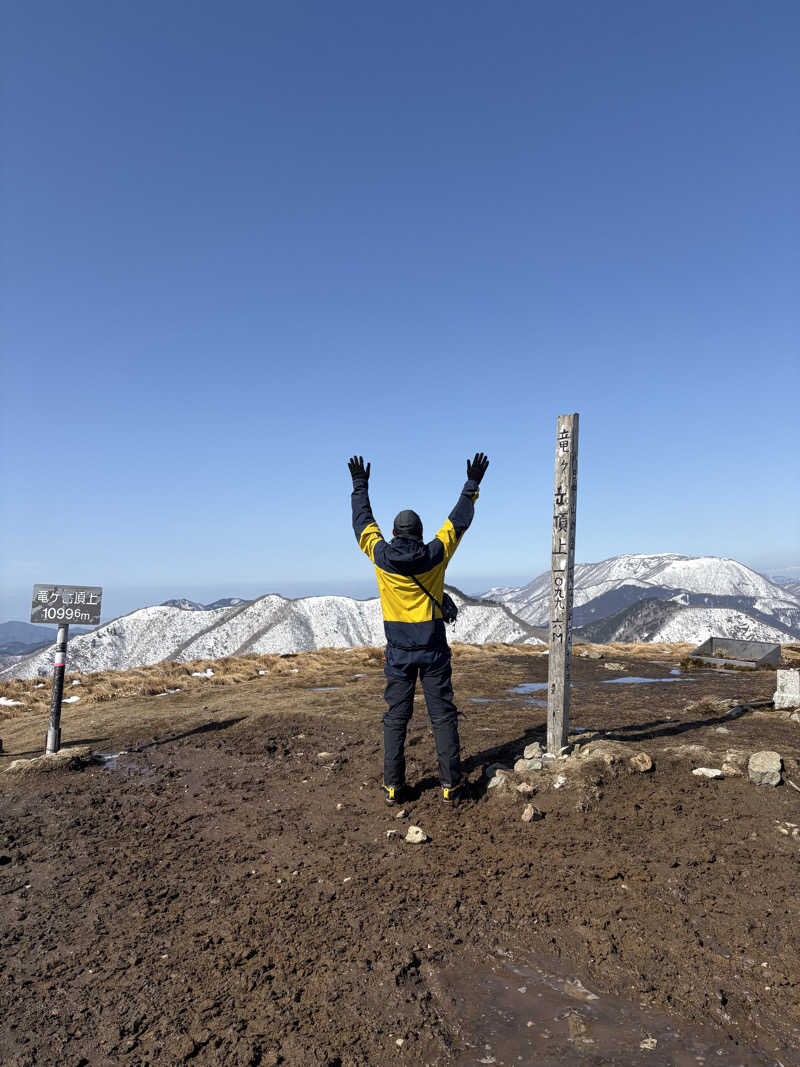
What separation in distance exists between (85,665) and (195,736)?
11717 centimetres

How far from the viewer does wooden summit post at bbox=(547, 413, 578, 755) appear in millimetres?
6879

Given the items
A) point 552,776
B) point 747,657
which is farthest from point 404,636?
point 747,657

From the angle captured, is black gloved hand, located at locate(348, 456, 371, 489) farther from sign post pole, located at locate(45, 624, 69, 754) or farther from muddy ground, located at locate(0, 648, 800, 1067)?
sign post pole, located at locate(45, 624, 69, 754)

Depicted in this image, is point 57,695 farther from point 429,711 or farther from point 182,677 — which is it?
point 182,677

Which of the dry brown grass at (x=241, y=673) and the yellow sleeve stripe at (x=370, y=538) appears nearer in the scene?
the yellow sleeve stripe at (x=370, y=538)

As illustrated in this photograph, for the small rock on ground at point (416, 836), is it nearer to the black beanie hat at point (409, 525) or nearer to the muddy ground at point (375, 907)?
the muddy ground at point (375, 907)

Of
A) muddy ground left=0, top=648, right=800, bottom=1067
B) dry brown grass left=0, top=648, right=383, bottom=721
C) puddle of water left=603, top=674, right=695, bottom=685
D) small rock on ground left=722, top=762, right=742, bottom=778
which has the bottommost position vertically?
dry brown grass left=0, top=648, right=383, bottom=721

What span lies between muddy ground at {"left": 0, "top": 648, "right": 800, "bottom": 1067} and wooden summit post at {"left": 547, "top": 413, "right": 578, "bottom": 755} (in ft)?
1.98

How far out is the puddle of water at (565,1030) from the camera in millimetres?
2742

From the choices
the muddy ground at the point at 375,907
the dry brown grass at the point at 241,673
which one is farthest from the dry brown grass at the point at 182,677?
the muddy ground at the point at 375,907

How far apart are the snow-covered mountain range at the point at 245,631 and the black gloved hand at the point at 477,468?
10217 cm

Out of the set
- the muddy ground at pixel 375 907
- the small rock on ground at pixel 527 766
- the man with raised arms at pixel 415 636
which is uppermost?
the man with raised arms at pixel 415 636

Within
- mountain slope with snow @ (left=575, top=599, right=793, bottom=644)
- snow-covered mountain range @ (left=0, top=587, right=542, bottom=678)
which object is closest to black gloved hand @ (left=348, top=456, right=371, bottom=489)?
mountain slope with snow @ (left=575, top=599, right=793, bottom=644)

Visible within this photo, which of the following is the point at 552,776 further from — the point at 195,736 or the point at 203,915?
the point at 195,736
